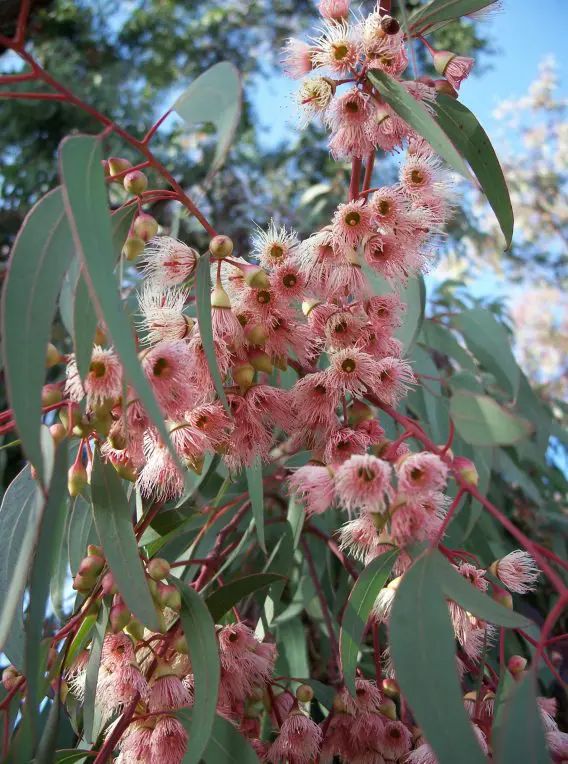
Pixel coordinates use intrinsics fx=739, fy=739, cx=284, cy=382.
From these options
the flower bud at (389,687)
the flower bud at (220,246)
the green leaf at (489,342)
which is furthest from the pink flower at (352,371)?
the green leaf at (489,342)

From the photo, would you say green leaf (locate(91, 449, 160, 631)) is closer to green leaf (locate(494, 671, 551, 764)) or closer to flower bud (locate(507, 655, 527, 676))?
green leaf (locate(494, 671, 551, 764))

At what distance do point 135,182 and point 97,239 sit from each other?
0.21 metres

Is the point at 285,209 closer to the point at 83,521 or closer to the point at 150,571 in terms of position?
the point at 83,521

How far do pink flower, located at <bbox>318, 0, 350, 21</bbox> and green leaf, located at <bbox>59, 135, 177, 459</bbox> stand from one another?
404mm

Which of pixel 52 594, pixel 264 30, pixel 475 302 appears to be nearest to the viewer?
pixel 52 594

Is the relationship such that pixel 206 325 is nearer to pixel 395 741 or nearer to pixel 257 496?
pixel 257 496

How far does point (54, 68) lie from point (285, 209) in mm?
1448

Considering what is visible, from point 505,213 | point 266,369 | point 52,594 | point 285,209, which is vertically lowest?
point 52,594

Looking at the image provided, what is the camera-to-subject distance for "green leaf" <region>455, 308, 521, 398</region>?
1.69m

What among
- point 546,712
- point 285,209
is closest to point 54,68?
point 285,209

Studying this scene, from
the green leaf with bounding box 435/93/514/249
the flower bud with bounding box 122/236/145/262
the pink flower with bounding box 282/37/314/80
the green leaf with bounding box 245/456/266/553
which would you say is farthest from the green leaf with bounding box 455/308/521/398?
the flower bud with bounding box 122/236/145/262

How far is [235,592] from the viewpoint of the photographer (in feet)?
3.50

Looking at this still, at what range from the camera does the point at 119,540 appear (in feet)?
2.90

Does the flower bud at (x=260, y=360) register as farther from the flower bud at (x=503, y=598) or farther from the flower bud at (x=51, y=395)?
Result: the flower bud at (x=503, y=598)
